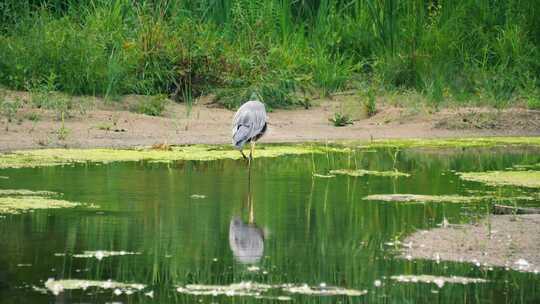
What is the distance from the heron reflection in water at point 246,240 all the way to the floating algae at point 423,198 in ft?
3.60

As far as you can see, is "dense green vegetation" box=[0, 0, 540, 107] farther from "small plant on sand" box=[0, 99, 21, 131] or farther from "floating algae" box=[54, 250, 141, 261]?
"floating algae" box=[54, 250, 141, 261]

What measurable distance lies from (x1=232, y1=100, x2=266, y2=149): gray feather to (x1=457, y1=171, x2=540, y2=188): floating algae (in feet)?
5.70

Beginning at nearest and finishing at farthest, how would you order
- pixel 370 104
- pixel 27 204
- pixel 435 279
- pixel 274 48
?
pixel 435 279 → pixel 27 204 → pixel 370 104 → pixel 274 48

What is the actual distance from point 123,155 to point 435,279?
5767 mm

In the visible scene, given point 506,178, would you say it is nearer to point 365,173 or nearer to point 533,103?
point 365,173

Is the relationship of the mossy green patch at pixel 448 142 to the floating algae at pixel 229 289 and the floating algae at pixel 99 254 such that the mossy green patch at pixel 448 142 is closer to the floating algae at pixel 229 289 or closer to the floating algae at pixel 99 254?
the floating algae at pixel 99 254

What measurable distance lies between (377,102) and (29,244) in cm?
1010

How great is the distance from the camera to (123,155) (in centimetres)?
1147

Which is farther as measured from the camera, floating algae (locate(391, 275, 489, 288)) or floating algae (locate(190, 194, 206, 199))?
floating algae (locate(190, 194, 206, 199))

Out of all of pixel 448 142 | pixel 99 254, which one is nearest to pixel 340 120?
pixel 448 142

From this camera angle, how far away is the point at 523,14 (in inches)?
696

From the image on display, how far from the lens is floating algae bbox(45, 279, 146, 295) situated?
19.1 feet

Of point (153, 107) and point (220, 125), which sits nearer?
point (220, 125)

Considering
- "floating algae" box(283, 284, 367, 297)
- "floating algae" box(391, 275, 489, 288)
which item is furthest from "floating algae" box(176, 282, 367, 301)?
"floating algae" box(391, 275, 489, 288)
